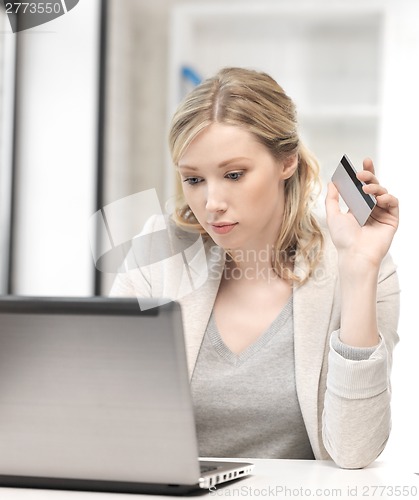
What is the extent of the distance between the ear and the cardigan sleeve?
435mm

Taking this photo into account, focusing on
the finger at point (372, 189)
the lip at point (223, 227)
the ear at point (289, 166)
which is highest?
the ear at point (289, 166)

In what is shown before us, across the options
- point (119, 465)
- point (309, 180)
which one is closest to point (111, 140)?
point (309, 180)

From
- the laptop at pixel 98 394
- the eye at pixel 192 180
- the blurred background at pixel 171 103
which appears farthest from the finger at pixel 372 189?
the blurred background at pixel 171 103

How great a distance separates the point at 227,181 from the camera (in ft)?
5.00

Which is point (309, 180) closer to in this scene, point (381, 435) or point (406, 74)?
point (381, 435)

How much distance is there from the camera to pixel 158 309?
910 mm

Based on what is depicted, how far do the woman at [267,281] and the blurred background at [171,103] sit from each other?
1.37 metres

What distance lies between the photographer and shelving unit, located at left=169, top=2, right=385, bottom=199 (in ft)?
10.9

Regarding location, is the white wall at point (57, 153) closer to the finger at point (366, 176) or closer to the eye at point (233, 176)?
the eye at point (233, 176)

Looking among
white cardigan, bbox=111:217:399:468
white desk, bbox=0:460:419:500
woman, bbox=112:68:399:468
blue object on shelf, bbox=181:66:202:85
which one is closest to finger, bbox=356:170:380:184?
woman, bbox=112:68:399:468

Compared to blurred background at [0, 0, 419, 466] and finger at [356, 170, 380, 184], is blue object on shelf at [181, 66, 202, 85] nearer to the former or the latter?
blurred background at [0, 0, 419, 466]

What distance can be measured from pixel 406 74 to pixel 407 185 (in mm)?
451

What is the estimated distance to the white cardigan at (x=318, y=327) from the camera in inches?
51.7

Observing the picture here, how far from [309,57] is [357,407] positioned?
2.47 meters
